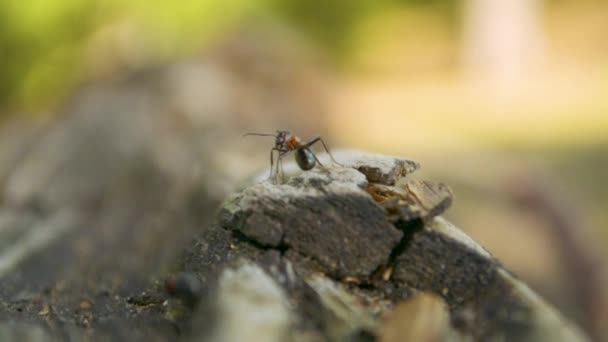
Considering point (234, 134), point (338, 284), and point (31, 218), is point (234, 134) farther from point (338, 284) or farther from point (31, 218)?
point (338, 284)

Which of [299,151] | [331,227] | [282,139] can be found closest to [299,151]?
[299,151]

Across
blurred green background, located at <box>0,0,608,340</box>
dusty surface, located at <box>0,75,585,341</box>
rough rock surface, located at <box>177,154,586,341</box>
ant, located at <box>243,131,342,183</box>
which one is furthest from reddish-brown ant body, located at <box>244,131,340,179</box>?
blurred green background, located at <box>0,0,608,340</box>

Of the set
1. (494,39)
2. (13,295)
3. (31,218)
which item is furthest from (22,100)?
(494,39)

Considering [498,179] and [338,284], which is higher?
[338,284]

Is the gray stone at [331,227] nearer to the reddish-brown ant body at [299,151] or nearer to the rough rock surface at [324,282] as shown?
the rough rock surface at [324,282]

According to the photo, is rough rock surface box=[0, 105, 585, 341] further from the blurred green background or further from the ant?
the blurred green background

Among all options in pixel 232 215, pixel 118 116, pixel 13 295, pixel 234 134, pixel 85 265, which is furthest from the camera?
pixel 118 116

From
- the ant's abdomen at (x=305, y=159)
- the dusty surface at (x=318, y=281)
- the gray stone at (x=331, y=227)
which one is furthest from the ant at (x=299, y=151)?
the gray stone at (x=331, y=227)
